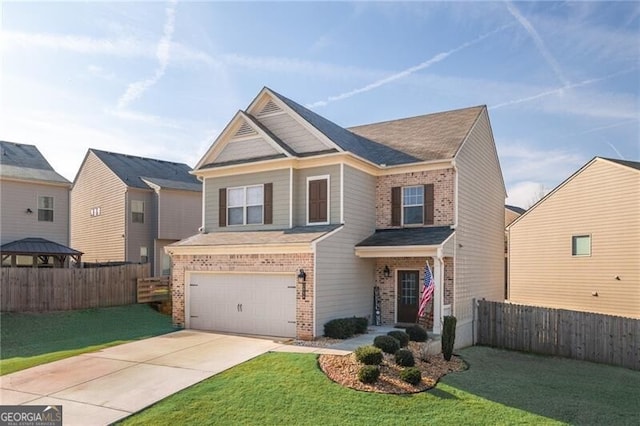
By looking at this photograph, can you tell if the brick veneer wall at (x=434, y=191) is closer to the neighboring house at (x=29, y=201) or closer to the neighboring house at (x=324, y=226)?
the neighboring house at (x=324, y=226)

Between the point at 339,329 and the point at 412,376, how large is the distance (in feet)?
13.8

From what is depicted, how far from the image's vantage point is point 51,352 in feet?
43.5

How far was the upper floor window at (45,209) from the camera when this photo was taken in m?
22.9

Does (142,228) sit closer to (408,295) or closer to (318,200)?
(318,200)

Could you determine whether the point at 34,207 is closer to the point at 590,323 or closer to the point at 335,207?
the point at 335,207

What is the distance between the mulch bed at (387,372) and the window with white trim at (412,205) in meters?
5.84

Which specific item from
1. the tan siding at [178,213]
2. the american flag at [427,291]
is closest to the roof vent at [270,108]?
the american flag at [427,291]

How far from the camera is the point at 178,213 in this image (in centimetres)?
2839

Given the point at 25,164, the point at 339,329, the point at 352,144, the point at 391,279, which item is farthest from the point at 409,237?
the point at 25,164

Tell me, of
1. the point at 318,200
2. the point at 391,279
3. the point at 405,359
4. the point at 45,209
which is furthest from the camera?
the point at 45,209

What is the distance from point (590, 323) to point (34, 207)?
79.7 ft

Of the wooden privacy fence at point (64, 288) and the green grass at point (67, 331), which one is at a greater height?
the wooden privacy fence at point (64, 288)

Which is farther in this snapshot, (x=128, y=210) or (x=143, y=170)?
(x=143, y=170)

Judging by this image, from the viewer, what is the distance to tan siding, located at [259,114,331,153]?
663 inches
